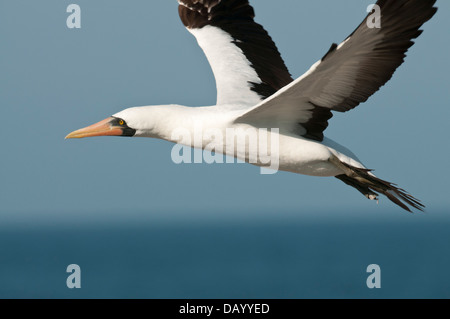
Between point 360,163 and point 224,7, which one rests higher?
point 224,7

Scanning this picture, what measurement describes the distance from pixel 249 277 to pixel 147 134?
58819 mm

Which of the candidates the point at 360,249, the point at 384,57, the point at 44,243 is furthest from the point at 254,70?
the point at 44,243

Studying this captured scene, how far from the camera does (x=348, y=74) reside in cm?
788

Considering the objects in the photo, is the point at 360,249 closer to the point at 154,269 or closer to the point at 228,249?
the point at 228,249

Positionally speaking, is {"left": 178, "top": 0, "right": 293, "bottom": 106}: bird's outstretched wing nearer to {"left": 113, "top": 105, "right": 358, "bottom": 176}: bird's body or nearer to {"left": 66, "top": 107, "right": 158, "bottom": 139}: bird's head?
{"left": 113, "top": 105, "right": 358, "bottom": 176}: bird's body

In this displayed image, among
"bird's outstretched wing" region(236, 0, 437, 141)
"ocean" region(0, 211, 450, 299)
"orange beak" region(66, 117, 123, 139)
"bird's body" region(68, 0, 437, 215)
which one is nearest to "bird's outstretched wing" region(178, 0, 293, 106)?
"bird's body" region(68, 0, 437, 215)

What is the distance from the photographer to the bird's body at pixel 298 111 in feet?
24.5

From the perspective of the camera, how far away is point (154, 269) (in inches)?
2813

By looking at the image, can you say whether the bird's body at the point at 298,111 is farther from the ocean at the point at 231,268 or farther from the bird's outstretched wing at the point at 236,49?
the ocean at the point at 231,268

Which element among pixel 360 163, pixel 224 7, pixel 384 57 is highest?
pixel 224 7

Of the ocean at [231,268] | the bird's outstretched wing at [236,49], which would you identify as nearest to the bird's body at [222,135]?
the bird's outstretched wing at [236,49]

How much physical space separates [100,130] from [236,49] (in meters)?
2.61

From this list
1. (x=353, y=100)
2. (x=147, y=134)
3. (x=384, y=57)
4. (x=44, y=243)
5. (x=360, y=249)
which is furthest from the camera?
(x=44, y=243)

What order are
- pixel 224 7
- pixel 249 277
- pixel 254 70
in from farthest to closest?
1. pixel 249 277
2. pixel 224 7
3. pixel 254 70
